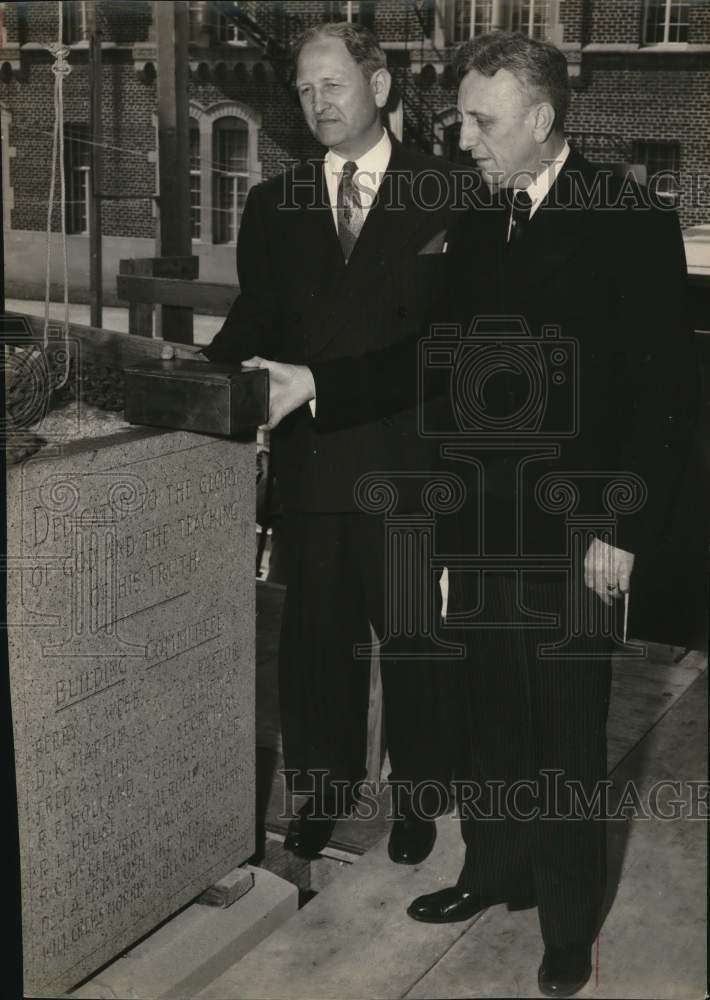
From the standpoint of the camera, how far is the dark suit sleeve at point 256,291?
3.15 metres

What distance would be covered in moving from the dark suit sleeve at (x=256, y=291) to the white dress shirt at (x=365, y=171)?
0.19 meters

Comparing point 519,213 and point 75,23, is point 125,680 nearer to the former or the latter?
point 519,213

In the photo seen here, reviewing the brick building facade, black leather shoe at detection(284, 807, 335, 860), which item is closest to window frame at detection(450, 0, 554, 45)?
the brick building facade

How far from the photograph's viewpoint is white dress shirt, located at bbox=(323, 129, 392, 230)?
3.08 metres

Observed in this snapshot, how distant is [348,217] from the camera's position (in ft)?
10.2

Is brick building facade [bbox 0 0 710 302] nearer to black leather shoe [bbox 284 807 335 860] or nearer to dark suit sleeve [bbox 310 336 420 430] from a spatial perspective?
dark suit sleeve [bbox 310 336 420 430]

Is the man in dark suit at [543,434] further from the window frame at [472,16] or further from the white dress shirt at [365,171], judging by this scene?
the window frame at [472,16]

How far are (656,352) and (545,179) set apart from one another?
0.41 m

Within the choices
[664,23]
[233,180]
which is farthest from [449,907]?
[233,180]

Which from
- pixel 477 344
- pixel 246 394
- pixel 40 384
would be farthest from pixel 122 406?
pixel 477 344

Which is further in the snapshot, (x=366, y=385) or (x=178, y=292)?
(x=178, y=292)

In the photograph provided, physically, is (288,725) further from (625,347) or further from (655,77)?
(655,77)

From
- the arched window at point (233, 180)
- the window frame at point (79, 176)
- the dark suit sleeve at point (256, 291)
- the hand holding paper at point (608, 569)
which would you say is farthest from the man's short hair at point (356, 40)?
the arched window at point (233, 180)

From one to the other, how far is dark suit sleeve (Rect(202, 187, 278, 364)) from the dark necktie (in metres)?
0.79
